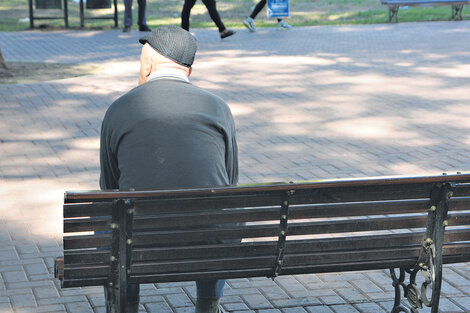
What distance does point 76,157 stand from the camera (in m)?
7.23

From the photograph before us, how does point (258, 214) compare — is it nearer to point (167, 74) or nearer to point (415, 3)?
point (167, 74)

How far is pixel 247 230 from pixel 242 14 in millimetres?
20728

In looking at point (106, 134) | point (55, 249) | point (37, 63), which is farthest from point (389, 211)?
point (37, 63)

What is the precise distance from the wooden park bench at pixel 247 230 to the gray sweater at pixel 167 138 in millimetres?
146

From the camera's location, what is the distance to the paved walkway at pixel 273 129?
4.34 m

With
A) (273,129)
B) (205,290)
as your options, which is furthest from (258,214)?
(273,129)

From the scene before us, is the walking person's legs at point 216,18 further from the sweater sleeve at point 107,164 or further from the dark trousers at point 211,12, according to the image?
the sweater sleeve at point 107,164

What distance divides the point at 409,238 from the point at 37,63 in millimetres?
10689

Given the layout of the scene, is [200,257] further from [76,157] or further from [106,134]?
[76,157]

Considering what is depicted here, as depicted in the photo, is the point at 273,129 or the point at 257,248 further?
the point at 273,129

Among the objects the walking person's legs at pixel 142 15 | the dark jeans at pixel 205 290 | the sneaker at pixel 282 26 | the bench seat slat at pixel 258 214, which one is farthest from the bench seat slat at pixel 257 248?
the sneaker at pixel 282 26

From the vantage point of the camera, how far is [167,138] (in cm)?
313

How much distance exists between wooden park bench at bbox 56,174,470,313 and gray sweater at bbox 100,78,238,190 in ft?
0.48

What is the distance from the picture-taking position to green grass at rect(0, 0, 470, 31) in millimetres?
20656
